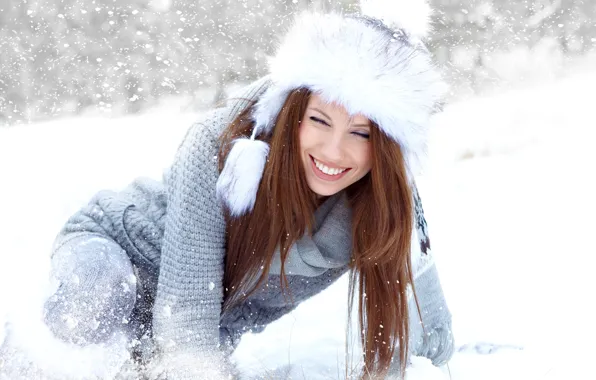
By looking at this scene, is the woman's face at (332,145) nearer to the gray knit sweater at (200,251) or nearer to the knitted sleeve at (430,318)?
the gray knit sweater at (200,251)

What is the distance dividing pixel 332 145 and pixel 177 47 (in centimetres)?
651

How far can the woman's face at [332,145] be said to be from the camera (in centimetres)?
146

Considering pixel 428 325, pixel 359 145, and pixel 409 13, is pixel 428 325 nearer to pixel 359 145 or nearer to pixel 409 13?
pixel 359 145

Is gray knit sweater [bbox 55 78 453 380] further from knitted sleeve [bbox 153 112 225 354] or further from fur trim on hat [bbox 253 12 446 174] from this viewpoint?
fur trim on hat [bbox 253 12 446 174]

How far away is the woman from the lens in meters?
1.43

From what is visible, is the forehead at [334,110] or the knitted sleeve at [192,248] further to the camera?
the knitted sleeve at [192,248]

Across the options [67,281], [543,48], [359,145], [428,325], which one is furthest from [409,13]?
[543,48]

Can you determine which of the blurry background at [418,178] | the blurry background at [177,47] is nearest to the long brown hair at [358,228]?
the blurry background at [418,178]

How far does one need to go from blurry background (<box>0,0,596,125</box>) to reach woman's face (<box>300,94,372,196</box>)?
532cm

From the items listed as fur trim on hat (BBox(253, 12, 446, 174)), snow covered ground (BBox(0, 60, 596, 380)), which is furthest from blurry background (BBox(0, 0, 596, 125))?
fur trim on hat (BBox(253, 12, 446, 174))

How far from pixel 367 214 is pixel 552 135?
3810 mm

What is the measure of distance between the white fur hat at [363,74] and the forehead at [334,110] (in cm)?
2

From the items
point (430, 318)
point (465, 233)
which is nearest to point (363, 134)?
point (430, 318)

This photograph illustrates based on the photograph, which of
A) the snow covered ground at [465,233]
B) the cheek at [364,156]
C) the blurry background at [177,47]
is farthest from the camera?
the blurry background at [177,47]
